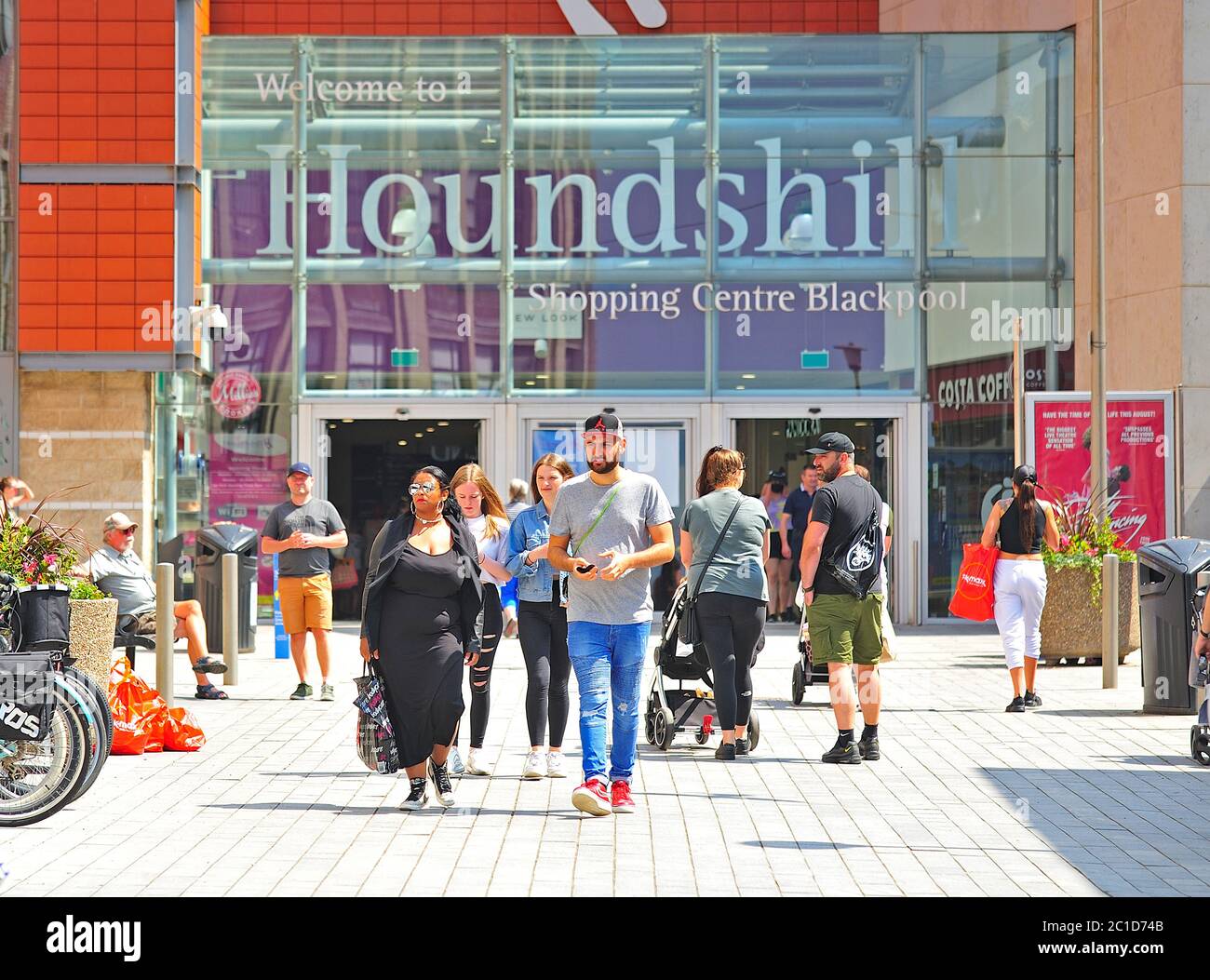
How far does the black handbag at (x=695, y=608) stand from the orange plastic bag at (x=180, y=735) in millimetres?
2953

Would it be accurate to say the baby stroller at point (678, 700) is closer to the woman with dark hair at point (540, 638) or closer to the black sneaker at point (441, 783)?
the woman with dark hair at point (540, 638)

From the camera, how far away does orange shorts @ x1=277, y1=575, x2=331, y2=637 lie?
13430mm

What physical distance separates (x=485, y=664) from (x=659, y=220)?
494 inches

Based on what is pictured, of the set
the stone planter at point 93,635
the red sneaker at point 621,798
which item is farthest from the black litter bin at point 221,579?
the red sneaker at point 621,798

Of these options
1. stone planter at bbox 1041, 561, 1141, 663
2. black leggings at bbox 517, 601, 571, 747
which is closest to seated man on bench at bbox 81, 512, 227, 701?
black leggings at bbox 517, 601, 571, 747

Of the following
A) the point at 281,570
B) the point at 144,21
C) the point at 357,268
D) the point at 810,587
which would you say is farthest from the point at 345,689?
the point at 144,21

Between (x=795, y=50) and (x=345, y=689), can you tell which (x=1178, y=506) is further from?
(x=345, y=689)

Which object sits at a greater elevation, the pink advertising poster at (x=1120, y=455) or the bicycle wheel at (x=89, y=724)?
the pink advertising poster at (x=1120, y=455)

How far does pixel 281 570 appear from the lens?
533 inches

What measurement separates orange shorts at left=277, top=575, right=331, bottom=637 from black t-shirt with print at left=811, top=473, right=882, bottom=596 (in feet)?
15.2

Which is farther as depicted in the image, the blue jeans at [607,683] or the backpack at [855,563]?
the backpack at [855,563]

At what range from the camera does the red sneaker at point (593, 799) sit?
8039 mm

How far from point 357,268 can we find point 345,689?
8.10 metres

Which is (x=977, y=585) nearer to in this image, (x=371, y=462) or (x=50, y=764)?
(x=50, y=764)
